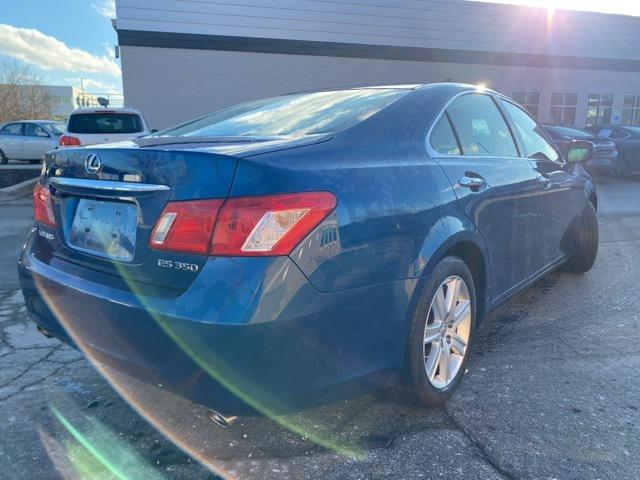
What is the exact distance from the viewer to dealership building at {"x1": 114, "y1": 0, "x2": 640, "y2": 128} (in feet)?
55.7

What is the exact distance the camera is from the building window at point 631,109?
2536cm

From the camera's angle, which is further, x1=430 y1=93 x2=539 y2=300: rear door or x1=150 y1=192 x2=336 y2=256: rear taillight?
x1=430 y1=93 x2=539 y2=300: rear door

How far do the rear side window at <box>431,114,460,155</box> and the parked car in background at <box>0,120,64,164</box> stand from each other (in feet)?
54.4

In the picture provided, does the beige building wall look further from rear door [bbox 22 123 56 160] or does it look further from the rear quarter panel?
the rear quarter panel

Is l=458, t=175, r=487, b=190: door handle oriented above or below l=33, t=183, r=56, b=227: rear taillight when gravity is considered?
above

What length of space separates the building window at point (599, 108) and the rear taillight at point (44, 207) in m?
26.7

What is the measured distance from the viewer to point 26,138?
16609 mm

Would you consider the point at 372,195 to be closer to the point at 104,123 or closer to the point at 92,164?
the point at 92,164

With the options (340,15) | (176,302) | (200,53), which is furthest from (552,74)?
(176,302)

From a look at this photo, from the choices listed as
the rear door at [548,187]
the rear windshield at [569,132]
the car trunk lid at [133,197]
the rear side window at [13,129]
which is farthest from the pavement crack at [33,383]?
the rear side window at [13,129]

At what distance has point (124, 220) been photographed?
207 cm

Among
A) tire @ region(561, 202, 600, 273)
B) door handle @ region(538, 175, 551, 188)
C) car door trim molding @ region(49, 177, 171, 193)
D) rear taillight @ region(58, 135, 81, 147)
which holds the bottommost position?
tire @ region(561, 202, 600, 273)

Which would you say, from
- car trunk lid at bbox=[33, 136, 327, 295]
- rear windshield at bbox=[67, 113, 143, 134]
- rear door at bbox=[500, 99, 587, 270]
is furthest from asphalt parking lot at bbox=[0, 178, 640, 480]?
rear windshield at bbox=[67, 113, 143, 134]

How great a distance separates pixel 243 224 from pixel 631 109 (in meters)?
29.2
